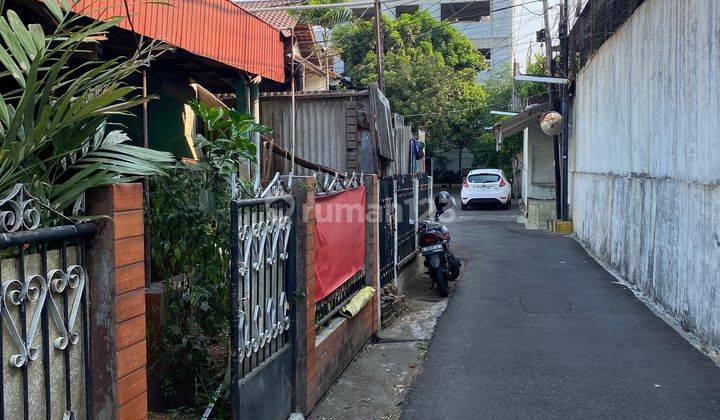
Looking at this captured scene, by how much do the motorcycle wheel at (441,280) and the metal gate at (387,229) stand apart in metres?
1.04

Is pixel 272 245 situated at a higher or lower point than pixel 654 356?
higher

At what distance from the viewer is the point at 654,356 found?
684 cm

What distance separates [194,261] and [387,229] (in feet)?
15.4

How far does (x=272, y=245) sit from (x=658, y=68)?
21.5 feet

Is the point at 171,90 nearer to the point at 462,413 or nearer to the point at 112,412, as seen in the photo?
the point at 462,413

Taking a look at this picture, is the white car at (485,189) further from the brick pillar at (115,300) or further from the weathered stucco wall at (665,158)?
the brick pillar at (115,300)

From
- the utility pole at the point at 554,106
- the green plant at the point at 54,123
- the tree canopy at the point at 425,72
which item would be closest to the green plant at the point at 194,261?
the green plant at the point at 54,123

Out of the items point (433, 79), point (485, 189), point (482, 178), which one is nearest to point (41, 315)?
point (485, 189)

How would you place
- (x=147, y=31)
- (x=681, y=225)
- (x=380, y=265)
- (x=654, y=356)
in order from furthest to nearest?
(x=380, y=265) < (x=681, y=225) < (x=654, y=356) < (x=147, y=31)

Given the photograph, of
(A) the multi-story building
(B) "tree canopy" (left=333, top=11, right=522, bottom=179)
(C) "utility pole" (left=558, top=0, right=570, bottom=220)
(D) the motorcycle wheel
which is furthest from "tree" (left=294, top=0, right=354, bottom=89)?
(A) the multi-story building

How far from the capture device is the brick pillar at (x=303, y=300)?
17.2 feet

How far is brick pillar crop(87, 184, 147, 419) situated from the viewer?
276 cm

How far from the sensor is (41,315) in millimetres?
2490

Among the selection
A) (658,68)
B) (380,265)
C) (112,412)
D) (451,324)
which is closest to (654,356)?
(451,324)
